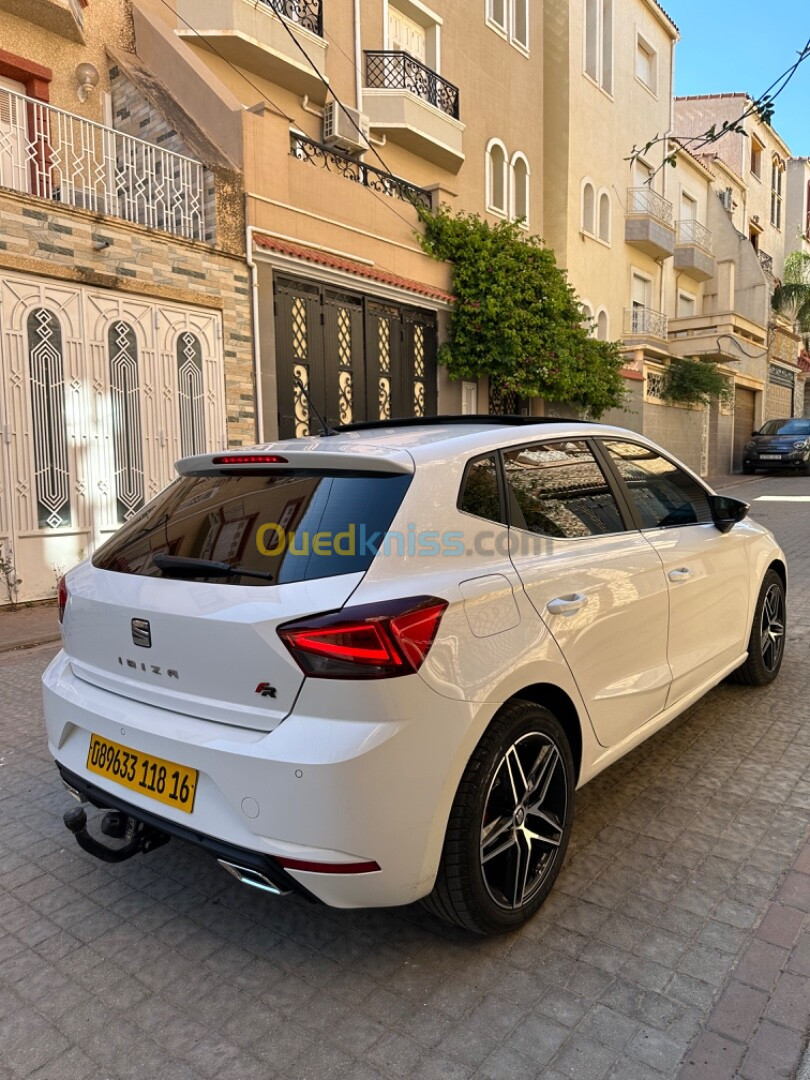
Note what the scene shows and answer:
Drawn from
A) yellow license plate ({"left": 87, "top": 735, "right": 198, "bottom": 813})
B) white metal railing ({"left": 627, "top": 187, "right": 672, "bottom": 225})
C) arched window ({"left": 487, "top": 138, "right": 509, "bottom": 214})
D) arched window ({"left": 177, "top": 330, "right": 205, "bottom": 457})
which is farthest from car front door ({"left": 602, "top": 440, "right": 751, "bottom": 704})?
white metal railing ({"left": 627, "top": 187, "right": 672, "bottom": 225})

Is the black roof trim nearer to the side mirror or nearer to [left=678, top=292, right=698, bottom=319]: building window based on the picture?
the side mirror

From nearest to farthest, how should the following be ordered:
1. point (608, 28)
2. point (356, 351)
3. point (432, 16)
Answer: point (356, 351), point (432, 16), point (608, 28)

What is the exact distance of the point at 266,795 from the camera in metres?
2.05

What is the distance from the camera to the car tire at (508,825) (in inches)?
88.0

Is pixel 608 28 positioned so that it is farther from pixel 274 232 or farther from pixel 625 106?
pixel 274 232

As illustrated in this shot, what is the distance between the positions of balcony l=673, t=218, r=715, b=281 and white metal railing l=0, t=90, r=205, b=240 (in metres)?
20.4

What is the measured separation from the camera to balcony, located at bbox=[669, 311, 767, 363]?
79.5 ft

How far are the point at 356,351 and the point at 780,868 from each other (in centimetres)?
1008

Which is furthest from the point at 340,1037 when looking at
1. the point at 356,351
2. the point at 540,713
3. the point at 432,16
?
the point at 432,16

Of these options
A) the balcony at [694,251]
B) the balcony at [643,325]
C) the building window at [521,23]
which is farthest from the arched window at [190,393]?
the balcony at [694,251]

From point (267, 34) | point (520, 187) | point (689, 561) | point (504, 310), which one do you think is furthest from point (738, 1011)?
point (520, 187)

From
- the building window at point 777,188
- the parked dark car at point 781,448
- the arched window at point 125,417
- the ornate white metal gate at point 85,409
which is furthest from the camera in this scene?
the building window at point 777,188

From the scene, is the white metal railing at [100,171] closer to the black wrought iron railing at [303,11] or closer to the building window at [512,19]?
the black wrought iron railing at [303,11]

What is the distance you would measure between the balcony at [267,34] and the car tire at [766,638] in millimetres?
10152
